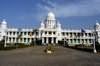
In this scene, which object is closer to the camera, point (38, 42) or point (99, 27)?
point (38, 42)

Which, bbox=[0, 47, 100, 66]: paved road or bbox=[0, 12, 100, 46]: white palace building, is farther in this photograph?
bbox=[0, 12, 100, 46]: white palace building

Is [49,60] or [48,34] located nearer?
[49,60]

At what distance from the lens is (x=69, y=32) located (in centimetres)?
10512

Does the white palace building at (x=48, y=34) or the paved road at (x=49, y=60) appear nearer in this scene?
the paved road at (x=49, y=60)

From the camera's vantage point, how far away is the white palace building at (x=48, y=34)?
327 ft

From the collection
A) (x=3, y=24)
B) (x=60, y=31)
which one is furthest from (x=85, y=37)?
(x=3, y=24)

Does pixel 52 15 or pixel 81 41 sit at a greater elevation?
pixel 52 15

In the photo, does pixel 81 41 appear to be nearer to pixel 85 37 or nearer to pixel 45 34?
pixel 85 37

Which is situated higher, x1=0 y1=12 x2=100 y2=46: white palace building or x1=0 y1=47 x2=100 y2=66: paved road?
x1=0 y1=12 x2=100 y2=46: white palace building

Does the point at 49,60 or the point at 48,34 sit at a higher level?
the point at 48,34

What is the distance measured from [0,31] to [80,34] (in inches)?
1416

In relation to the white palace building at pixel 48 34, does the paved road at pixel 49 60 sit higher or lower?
lower

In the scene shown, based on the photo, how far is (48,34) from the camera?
99.3 metres

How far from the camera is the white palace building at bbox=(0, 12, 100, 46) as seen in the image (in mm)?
99562
